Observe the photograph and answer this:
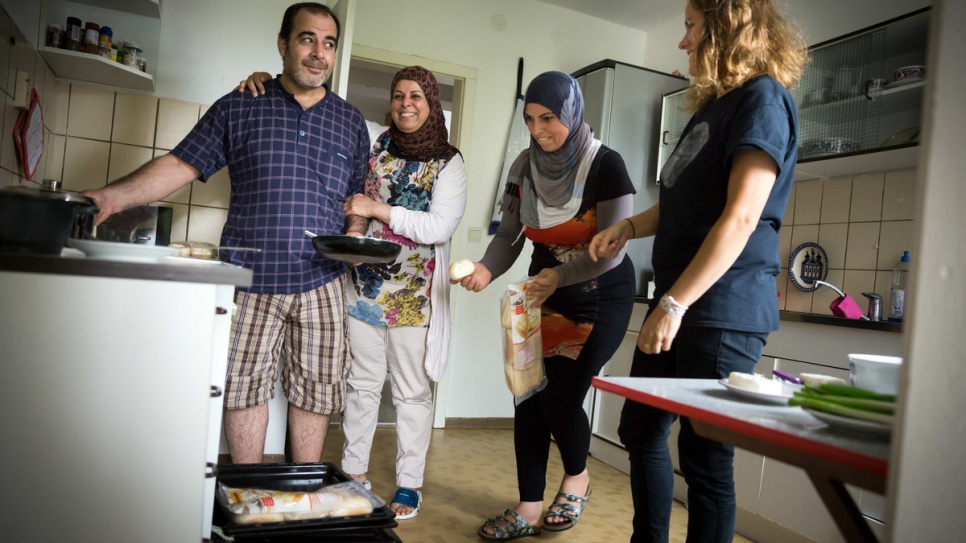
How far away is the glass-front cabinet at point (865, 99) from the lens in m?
2.55

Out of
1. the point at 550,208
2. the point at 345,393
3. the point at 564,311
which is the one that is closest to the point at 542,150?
the point at 550,208

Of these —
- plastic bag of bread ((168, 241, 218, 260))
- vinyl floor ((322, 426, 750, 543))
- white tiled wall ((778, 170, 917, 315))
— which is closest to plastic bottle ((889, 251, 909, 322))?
white tiled wall ((778, 170, 917, 315))

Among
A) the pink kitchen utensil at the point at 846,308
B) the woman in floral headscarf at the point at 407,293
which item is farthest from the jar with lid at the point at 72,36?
the pink kitchen utensil at the point at 846,308

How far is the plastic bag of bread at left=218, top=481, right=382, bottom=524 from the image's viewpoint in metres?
1.28

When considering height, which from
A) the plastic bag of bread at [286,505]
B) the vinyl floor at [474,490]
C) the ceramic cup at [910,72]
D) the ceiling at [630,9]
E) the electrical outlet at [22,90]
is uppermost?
the ceiling at [630,9]

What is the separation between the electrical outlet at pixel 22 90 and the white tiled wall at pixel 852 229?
2.89 m

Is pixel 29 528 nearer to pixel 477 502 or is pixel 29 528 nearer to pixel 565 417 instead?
pixel 565 417

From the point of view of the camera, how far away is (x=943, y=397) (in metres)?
0.67

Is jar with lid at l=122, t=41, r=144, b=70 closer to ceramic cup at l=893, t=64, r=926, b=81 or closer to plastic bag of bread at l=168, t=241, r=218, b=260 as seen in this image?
plastic bag of bread at l=168, t=241, r=218, b=260

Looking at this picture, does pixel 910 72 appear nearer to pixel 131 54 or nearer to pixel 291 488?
pixel 291 488

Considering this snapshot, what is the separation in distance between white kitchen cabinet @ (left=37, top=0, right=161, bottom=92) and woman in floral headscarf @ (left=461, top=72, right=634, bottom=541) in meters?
1.29

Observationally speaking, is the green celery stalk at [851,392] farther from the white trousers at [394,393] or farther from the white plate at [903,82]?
the white plate at [903,82]

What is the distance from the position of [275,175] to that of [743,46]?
1260 mm

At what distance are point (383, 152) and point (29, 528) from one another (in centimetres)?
156
